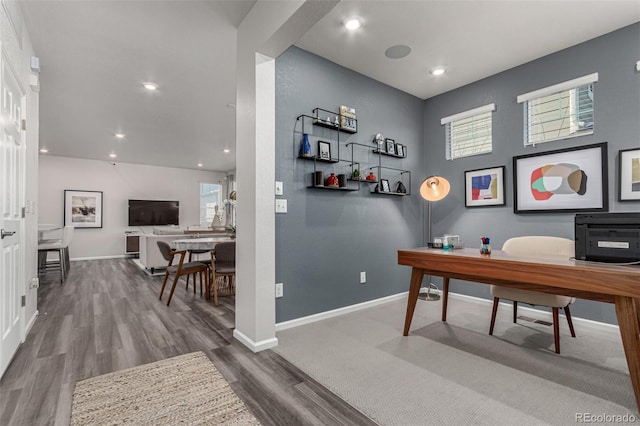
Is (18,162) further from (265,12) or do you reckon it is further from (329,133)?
(329,133)

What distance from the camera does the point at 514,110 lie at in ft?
11.2

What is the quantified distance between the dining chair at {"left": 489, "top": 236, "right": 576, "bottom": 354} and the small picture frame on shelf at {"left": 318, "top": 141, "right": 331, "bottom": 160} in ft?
5.96

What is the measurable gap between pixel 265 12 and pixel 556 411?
3.05 m

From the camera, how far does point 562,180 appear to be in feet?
10.1

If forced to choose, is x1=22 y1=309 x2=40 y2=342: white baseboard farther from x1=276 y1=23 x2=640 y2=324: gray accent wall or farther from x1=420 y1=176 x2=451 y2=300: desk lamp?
x1=420 y1=176 x2=451 y2=300: desk lamp

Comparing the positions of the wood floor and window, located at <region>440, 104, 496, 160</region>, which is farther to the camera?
window, located at <region>440, 104, 496, 160</region>

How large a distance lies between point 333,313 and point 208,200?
7835 millimetres

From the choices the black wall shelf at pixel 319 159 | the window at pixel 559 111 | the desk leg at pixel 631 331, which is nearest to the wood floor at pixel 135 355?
the desk leg at pixel 631 331

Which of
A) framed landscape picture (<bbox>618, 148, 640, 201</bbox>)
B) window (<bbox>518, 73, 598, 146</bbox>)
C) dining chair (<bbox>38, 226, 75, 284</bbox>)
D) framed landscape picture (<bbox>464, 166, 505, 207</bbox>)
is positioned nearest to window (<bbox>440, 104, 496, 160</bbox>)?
framed landscape picture (<bbox>464, 166, 505, 207</bbox>)

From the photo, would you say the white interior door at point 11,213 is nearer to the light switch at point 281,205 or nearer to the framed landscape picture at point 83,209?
the light switch at point 281,205

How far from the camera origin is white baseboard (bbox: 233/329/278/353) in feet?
7.59

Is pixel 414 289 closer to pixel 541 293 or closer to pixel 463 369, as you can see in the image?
pixel 463 369

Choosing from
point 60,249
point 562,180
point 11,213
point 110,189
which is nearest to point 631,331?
point 562,180

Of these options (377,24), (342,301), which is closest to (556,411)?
(342,301)
